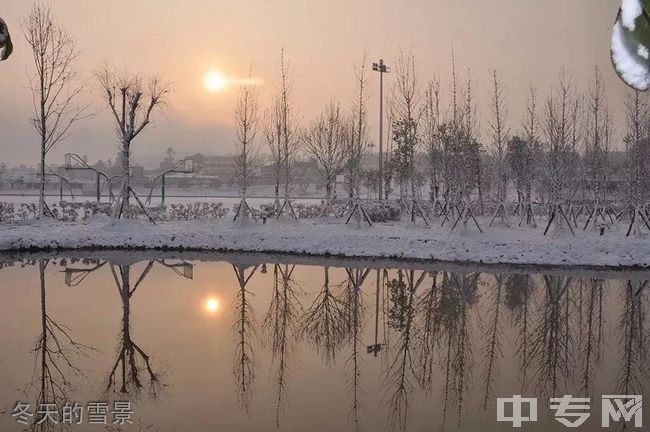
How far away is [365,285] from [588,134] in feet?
52.9

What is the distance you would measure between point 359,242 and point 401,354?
8.41 meters

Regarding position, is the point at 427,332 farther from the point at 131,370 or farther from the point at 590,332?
the point at 131,370

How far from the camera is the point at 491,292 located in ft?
33.6

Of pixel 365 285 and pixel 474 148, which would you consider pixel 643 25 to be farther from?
pixel 474 148

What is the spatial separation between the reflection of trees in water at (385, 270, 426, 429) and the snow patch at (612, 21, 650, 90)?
4.62 metres

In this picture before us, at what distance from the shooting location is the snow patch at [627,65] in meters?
0.47

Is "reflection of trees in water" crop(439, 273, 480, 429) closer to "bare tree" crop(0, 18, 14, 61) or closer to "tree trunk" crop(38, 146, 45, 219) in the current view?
"bare tree" crop(0, 18, 14, 61)

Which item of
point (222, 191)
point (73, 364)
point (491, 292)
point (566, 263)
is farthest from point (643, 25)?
point (222, 191)

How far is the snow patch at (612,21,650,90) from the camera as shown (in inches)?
18.3

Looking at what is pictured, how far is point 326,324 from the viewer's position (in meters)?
7.90

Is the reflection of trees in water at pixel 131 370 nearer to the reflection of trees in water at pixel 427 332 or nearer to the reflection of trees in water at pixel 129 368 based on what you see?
the reflection of trees in water at pixel 129 368

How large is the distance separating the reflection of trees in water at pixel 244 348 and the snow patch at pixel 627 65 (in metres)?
4.87

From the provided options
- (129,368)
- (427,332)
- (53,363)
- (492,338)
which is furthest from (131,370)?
(492,338)

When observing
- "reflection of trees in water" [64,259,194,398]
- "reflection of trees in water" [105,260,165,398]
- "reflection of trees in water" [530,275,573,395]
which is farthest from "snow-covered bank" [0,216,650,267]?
"reflection of trees in water" [105,260,165,398]
